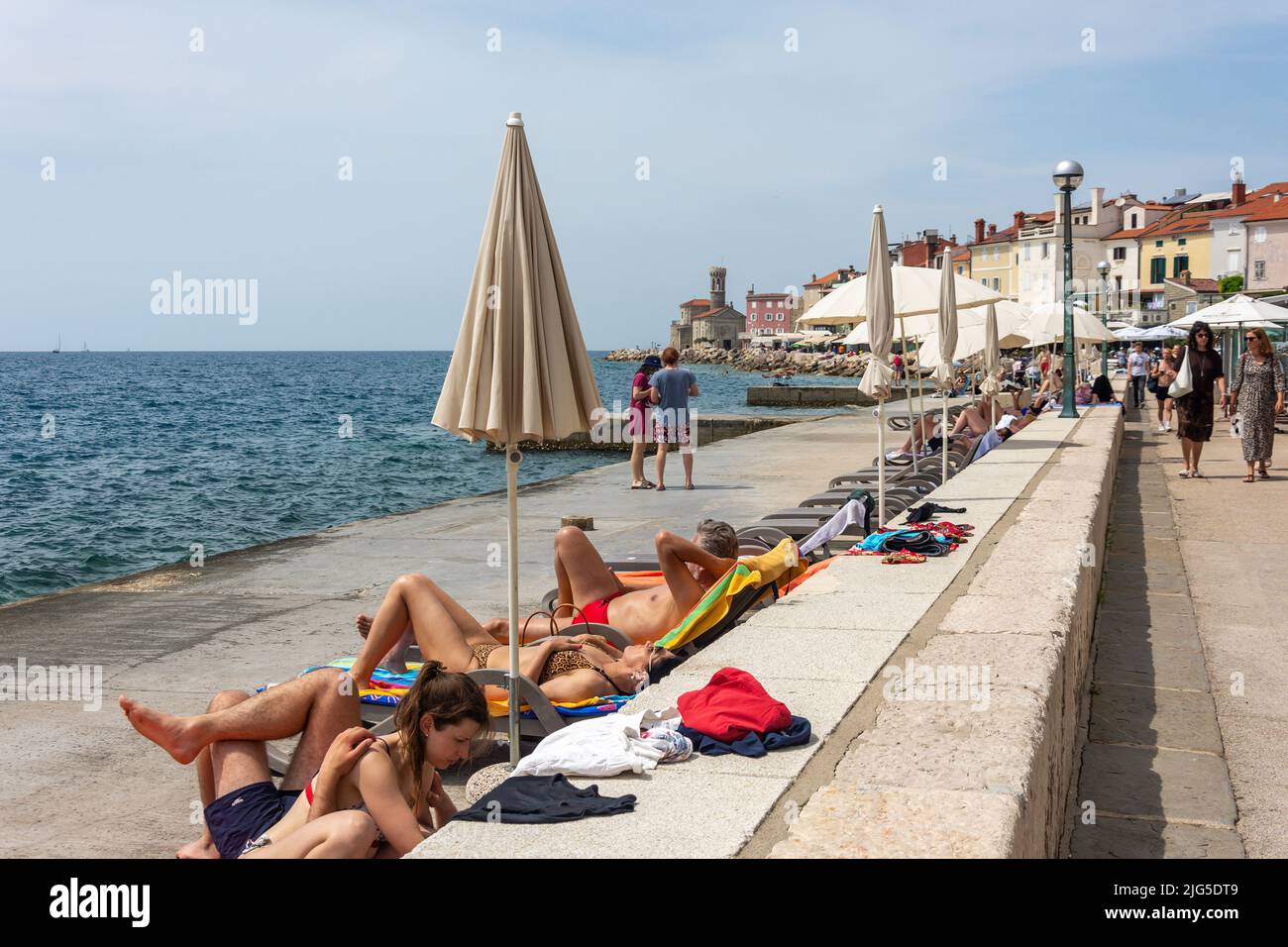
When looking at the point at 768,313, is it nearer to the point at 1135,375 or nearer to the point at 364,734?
the point at 1135,375

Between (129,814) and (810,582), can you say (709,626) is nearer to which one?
(810,582)

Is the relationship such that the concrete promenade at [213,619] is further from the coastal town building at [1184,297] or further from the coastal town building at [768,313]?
the coastal town building at [768,313]

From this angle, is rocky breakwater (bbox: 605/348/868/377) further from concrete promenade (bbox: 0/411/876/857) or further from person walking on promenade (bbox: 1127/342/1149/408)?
concrete promenade (bbox: 0/411/876/857)

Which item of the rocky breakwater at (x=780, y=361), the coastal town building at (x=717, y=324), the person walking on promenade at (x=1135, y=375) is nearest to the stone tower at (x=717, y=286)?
the coastal town building at (x=717, y=324)

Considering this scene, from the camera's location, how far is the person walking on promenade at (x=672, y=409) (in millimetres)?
14836

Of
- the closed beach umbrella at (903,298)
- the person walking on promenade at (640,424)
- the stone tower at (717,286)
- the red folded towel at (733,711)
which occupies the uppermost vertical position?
the stone tower at (717,286)

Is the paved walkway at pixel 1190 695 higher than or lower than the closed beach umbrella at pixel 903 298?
lower

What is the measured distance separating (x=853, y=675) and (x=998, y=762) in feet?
3.59

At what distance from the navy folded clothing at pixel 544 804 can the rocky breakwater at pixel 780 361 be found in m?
77.5

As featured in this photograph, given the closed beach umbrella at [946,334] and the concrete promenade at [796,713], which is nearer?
the concrete promenade at [796,713]

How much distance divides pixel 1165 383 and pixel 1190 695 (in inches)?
726

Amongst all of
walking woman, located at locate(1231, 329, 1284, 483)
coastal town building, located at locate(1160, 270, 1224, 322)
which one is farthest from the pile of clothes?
coastal town building, located at locate(1160, 270, 1224, 322)

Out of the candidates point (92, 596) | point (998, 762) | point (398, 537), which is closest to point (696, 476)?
point (398, 537)

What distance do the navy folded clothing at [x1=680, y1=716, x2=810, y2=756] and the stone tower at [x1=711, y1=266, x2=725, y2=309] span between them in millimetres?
192556
